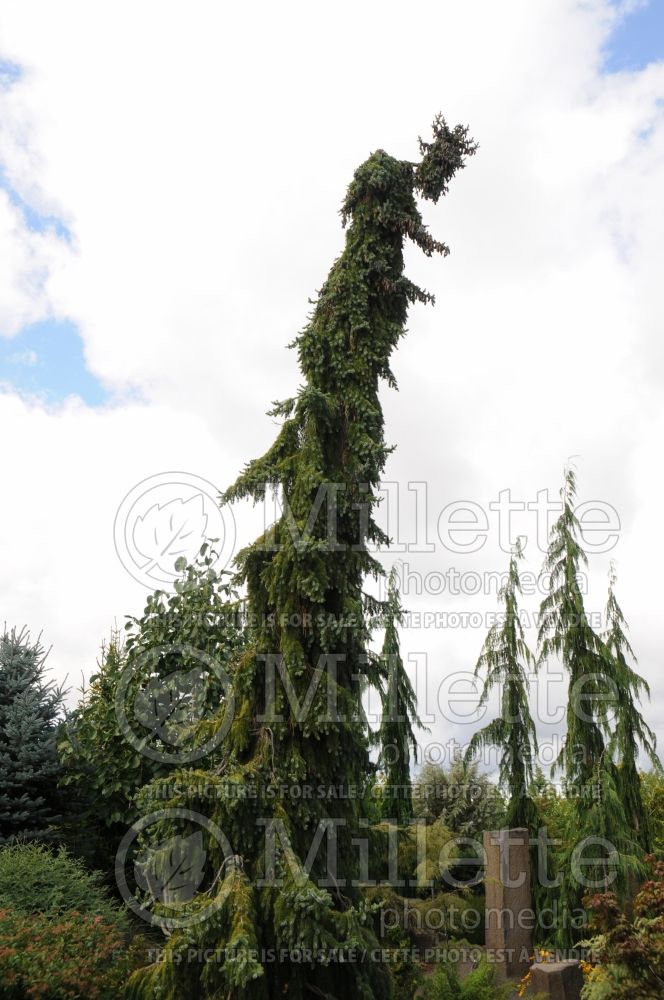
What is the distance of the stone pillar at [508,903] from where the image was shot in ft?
40.2

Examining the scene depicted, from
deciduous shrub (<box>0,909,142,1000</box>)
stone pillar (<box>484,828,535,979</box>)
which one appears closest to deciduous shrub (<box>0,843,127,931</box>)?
deciduous shrub (<box>0,909,142,1000</box>)

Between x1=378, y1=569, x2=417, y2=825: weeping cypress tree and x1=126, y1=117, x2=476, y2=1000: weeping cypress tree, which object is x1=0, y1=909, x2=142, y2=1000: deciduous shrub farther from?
x1=378, y1=569, x2=417, y2=825: weeping cypress tree

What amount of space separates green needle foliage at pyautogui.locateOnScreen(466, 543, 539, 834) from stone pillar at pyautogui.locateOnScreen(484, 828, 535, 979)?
3.26 m

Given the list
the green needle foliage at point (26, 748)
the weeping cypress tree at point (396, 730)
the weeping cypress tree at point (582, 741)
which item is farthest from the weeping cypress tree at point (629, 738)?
the green needle foliage at point (26, 748)

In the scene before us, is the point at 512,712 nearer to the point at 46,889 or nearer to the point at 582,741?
the point at 582,741

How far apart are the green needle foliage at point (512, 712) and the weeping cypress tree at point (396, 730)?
233 centimetres

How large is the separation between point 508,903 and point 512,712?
463 centimetres

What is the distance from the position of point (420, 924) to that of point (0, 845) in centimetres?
709

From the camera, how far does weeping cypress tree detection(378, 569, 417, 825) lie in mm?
18594

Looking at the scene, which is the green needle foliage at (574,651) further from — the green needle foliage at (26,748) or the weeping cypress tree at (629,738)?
the green needle foliage at (26,748)

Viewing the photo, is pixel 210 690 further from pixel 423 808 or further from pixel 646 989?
pixel 423 808

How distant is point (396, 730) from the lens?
19562 mm

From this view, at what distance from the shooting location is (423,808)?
62.7 ft

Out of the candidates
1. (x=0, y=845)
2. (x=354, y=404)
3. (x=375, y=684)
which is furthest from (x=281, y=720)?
(x=0, y=845)
